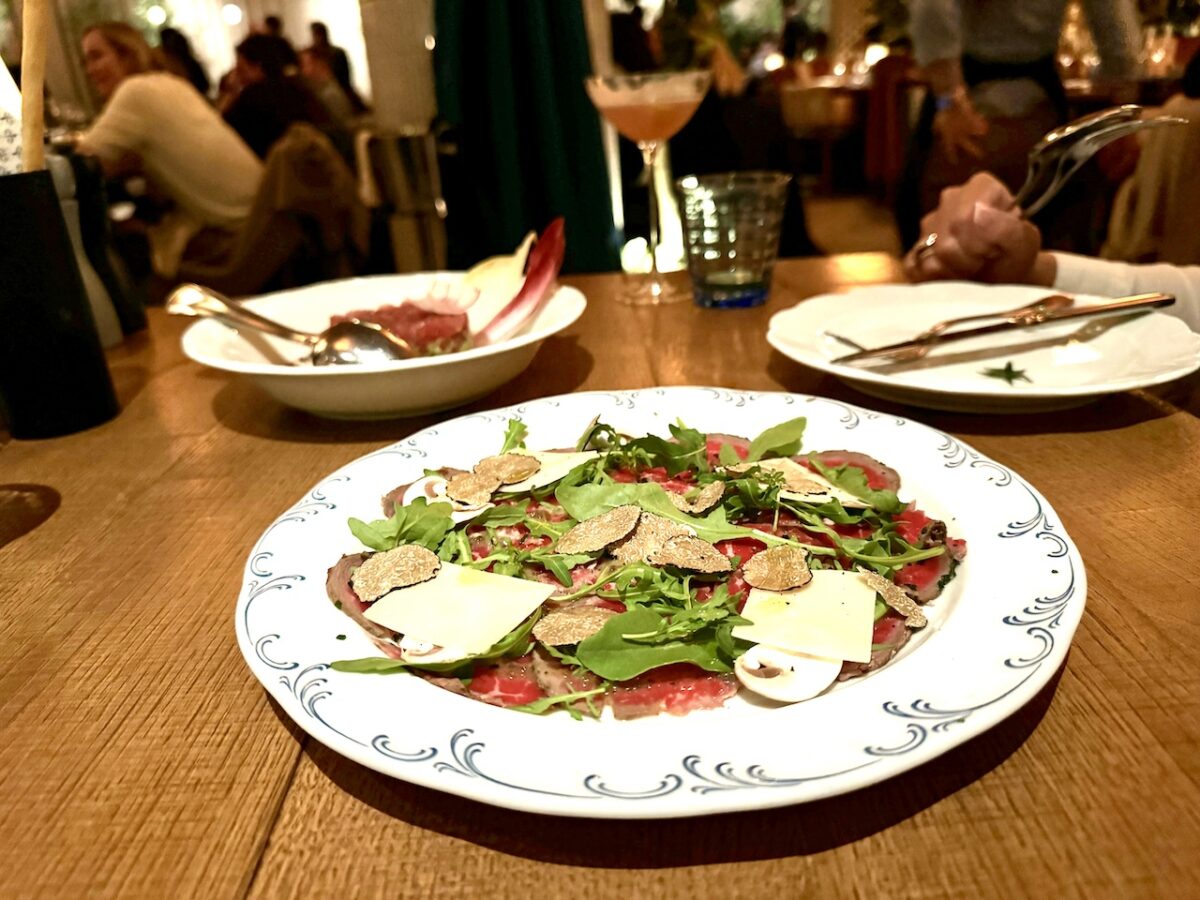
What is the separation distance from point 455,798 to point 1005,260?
123 centimetres

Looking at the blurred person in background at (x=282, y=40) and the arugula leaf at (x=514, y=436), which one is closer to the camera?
the arugula leaf at (x=514, y=436)

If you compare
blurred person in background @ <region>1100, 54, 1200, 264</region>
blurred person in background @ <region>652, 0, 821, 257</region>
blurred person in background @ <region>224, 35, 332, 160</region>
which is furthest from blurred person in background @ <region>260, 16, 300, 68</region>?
blurred person in background @ <region>1100, 54, 1200, 264</region>

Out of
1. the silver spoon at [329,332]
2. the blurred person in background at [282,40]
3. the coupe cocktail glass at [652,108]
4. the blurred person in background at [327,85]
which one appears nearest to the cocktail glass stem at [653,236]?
the coupe cocktail glass at [652,108]

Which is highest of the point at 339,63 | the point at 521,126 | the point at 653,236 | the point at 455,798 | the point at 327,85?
the point at 339,63

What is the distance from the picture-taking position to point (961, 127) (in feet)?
9.16

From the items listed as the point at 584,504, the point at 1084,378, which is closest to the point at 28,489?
the point at 584,504

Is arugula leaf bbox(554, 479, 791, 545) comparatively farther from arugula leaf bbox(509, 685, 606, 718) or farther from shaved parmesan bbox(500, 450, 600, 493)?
arugula leaf bbox(509, 685, 606, 718)

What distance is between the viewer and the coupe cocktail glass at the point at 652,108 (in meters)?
1.59

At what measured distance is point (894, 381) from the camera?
0.91m

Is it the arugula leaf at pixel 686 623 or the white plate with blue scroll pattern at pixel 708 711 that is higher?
the white plate with blue scroll pattern at pixel 708 711

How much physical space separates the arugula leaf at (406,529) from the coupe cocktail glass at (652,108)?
95 cm

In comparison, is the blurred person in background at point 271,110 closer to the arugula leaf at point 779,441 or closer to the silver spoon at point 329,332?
the silver spoon at point 329,332

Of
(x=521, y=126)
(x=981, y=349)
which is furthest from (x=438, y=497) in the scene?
(x=521, y=126)

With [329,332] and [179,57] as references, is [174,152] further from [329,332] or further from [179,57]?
[329,332]
